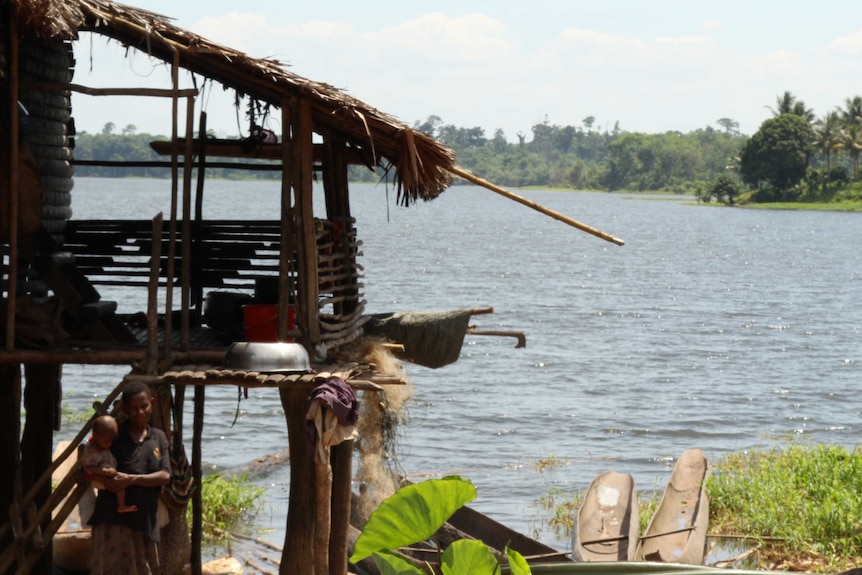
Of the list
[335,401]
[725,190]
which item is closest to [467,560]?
[335,401]

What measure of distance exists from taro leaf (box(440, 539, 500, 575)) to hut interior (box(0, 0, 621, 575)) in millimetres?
2597

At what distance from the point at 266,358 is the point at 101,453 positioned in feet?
3.47

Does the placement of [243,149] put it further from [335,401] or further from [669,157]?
[669,157]

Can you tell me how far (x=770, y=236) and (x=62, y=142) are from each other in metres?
55.8

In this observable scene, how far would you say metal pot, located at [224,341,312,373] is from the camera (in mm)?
6918

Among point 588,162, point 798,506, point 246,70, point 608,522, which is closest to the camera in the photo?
point 246,70

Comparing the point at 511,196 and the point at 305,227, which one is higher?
the point at 511,196

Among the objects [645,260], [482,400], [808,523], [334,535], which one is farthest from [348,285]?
[645,260]

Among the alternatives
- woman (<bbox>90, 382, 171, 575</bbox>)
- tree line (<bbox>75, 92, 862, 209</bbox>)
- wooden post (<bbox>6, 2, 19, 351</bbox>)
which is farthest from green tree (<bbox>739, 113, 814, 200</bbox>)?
woman (<bbox>90, 382, 171, 575</bbox>)

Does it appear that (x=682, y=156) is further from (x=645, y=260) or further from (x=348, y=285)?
(x=348, y=285)

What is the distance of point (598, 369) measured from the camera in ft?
78.0

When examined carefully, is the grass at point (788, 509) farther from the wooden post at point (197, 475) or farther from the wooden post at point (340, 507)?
the wooden post at point (197, 475)

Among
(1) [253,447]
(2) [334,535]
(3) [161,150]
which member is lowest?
(1) [253,447]

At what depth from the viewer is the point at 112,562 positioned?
6.57 metres
